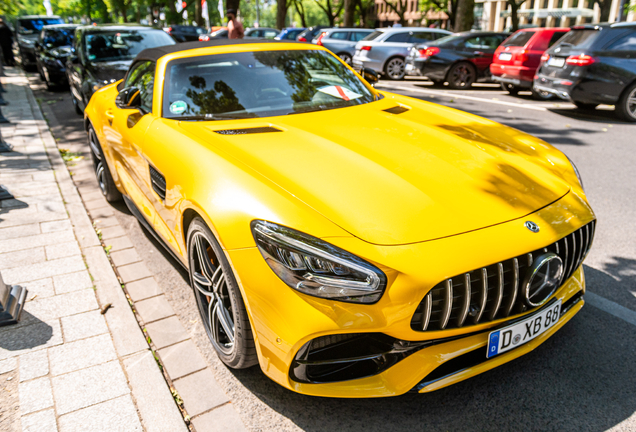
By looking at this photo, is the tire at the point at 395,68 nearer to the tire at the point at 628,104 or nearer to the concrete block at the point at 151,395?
the tire at the point at 628,104

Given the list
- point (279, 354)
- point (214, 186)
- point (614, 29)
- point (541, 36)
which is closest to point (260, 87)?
point (214, 186)

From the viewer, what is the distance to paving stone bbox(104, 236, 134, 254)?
4121 mm

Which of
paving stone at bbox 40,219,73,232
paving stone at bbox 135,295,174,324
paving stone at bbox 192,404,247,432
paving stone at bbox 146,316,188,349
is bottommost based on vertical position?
paving stone at bbox 192,404,247,432

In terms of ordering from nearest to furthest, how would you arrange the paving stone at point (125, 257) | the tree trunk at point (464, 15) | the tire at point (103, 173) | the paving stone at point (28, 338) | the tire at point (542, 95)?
the paving stone at point (28, 338) → the paving stone at point (125, 257) → the tire at point (103, 173) → the tire at point (542, 95) → the tree trunk at point (464, 15)

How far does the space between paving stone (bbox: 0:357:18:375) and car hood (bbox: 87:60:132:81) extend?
5.80m

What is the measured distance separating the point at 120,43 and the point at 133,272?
247 inches

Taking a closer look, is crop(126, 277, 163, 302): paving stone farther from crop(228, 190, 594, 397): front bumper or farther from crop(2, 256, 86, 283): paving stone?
crop(228, 190, 594, 397): front bumper

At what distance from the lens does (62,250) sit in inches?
157

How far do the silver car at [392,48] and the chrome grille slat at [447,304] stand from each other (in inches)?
574

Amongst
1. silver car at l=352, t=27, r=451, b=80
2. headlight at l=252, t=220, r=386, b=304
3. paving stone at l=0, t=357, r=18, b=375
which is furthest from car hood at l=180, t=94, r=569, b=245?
silver car at l=352, t=27, r=451, b=80

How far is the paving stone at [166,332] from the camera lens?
288 cm

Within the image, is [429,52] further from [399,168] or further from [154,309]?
[154,309]

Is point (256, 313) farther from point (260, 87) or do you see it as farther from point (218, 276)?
point (260, 87)

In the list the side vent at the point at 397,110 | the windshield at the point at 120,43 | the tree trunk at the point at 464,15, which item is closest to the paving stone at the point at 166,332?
the side vent at the point at 397,110
